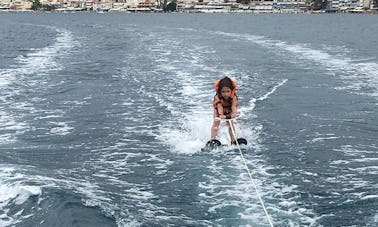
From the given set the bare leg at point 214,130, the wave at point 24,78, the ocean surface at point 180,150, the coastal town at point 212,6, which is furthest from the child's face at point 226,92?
the coastal town at point 212,6

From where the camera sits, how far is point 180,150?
12820 mm

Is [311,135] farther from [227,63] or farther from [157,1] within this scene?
[157,1]

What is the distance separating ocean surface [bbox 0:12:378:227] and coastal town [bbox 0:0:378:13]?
16338cm

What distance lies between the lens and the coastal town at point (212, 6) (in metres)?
182

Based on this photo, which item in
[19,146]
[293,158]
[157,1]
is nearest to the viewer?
[293,158]

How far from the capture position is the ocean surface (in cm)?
925

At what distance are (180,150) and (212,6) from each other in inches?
7162

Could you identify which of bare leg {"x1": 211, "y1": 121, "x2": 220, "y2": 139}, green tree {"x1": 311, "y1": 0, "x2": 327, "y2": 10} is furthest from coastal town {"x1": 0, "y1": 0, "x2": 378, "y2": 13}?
bare leg {"x1": 211, "y1": 121, "x2": 220, "y2": 139}

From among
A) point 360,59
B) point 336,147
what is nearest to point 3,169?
point 336,147

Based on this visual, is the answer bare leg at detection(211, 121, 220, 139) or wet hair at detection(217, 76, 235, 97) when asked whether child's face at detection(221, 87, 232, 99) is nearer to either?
wet hair at detection(217, 76, 235, 97)

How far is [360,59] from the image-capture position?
31.4 metres

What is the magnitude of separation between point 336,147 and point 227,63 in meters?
16.9

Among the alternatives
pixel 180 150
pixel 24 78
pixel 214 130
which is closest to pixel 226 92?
pixel 214 130

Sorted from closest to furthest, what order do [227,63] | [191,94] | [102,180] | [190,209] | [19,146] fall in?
1. [190,209]
2. [102,180]
3. [19,146]
4. [191,94]
5. [227,63]
